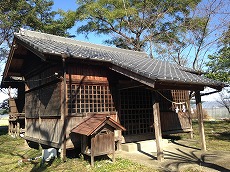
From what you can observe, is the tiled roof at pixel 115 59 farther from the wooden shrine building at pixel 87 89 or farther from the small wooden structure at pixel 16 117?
the small wooden structure at pixel 16 117

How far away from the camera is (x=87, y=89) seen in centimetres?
893

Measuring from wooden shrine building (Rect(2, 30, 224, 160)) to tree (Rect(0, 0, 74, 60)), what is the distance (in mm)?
10150

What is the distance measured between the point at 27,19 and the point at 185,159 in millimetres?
20049

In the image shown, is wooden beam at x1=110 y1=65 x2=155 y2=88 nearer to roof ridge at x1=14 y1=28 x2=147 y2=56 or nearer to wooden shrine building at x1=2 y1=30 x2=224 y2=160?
wooden shrine building at x1=2 y1=30 x2=224 y2=160

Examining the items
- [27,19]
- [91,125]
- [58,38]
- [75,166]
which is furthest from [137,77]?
[27,19]

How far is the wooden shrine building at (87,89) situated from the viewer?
7879 mm

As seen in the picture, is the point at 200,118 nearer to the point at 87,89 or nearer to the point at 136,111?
the point at 136,111

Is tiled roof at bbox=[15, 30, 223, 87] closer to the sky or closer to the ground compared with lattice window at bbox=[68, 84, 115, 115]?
closer to the sky

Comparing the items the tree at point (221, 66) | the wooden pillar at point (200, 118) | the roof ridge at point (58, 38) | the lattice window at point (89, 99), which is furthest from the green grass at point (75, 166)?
the tree at point (221, 66)

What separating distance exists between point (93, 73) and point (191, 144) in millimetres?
6091

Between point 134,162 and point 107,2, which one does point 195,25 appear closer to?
point 107,2

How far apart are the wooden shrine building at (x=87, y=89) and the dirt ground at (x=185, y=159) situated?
51 cm

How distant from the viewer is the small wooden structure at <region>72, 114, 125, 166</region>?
725 cm

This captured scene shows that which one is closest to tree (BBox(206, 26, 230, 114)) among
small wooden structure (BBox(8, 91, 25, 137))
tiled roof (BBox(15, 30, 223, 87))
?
tiled roof (BBox(15, 30, 223, 87))
